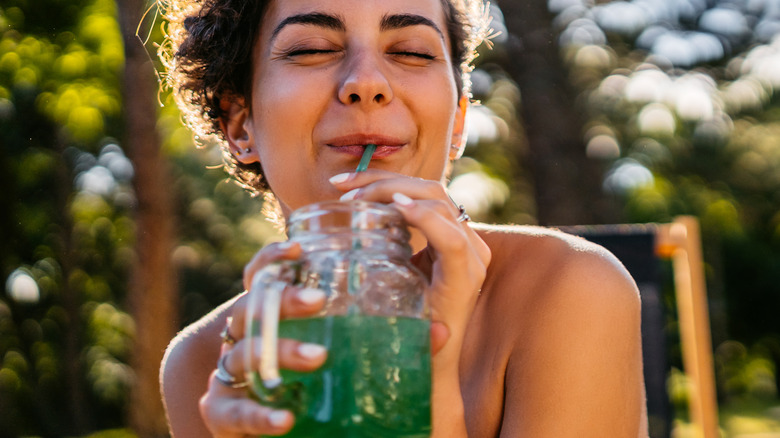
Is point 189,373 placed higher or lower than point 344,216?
lower

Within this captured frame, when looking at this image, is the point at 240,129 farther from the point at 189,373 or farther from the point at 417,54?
the point at 189,373

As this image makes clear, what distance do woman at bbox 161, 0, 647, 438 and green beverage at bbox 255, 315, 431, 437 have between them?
0.20 metres

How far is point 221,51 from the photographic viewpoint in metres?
2.49

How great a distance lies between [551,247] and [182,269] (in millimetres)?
23641

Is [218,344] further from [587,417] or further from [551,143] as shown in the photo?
[551,143]

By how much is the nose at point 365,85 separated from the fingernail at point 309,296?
0.82 meters

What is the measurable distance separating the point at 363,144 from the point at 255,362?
0.88 meters

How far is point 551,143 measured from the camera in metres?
8.93

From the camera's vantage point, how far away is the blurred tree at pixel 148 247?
332 inches

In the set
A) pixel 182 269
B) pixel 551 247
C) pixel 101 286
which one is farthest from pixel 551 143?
pixel 182 269

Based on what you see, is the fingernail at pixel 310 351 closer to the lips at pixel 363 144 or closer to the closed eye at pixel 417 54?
the lips at pixel 363 144

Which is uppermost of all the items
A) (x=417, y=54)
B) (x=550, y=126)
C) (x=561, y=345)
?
(x=550, y=126)

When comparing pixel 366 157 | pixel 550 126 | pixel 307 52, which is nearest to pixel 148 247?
pixel 550 126

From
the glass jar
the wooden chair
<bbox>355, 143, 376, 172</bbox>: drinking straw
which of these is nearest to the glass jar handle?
the glass jar
